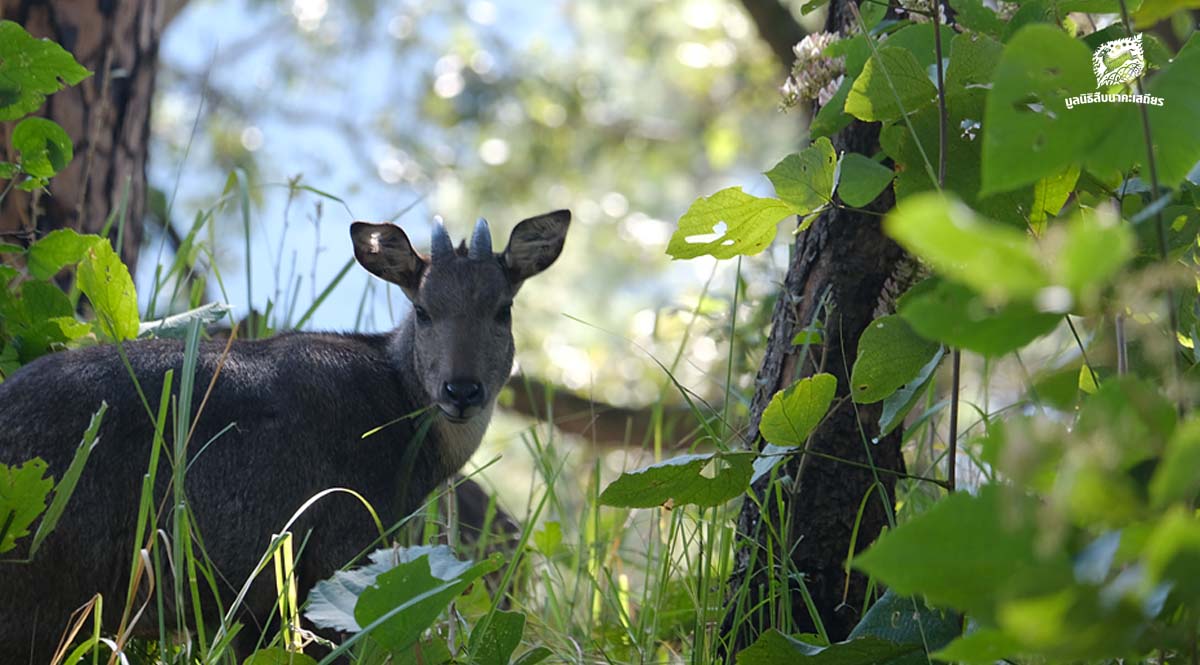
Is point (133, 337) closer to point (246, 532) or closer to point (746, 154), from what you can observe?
point (246, 532)

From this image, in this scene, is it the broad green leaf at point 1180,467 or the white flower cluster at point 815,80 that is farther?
the white flower cluster at point 815,80

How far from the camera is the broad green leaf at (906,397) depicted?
2.57m

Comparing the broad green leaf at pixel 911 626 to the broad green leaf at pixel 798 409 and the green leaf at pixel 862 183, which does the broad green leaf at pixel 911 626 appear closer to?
the broad green leaf at pixel 798 409

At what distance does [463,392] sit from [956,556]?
3.31 m

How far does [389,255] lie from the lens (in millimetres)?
4977

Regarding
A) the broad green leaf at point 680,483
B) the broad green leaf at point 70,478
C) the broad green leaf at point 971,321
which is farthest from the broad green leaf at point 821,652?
the broad green leaf at point 70,478

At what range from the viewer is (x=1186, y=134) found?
1.72 metres

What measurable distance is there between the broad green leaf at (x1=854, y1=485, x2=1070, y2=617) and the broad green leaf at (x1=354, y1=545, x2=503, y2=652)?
108cm

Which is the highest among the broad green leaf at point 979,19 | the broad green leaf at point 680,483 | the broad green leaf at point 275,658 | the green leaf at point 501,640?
the broad green leaf at point 979,19

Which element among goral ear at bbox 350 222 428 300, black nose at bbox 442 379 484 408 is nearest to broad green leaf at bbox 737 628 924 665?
black nose at bbox 442 379 484 408

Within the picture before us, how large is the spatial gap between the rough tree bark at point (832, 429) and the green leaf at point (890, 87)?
78cm

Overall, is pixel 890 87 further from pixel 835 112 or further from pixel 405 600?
pixel 405 600

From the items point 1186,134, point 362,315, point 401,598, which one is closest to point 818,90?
point 1186,134

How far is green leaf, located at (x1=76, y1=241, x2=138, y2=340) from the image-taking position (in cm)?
359
